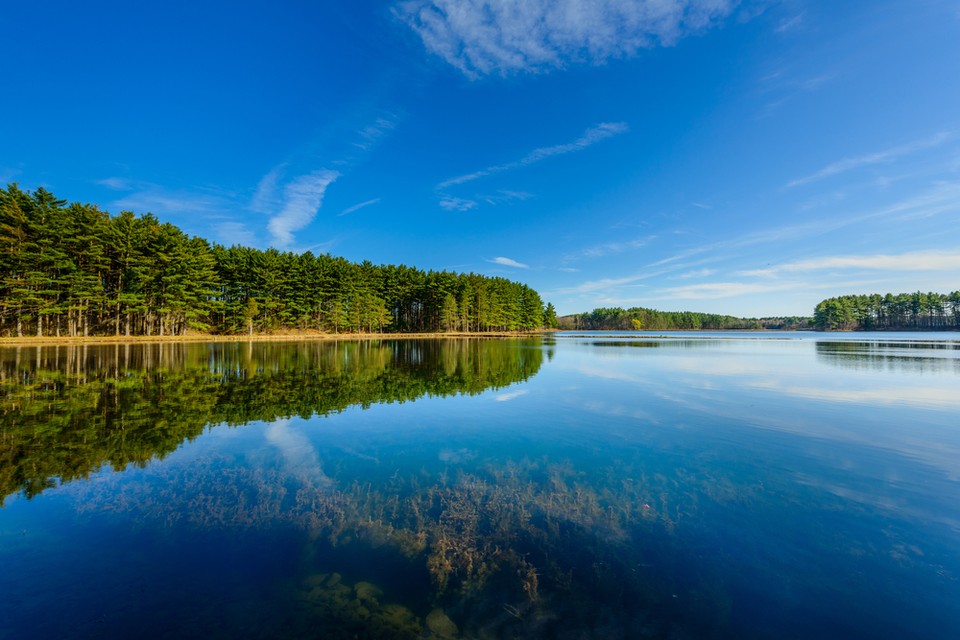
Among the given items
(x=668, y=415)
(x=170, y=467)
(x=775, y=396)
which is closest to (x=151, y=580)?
(x=170, y=467)

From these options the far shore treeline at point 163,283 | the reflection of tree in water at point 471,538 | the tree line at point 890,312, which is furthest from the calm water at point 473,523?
the tree line at point 890,312

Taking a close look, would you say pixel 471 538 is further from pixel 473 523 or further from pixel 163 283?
pixel 163 283

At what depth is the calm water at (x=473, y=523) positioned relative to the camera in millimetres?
3785

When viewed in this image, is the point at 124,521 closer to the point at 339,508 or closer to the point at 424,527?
the point at 339,508

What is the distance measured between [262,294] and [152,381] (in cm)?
5460

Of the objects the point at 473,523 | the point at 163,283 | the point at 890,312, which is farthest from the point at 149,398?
the point at 890,312

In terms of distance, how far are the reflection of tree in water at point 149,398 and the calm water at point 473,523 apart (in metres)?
0.12

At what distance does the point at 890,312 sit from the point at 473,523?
23041cm

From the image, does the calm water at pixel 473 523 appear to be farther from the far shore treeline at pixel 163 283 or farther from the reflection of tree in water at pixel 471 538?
the far shore treeline at pixel 163 283

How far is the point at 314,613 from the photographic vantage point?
3.75 meters

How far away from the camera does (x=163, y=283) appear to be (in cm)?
5141

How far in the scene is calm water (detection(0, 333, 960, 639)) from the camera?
12.4ft

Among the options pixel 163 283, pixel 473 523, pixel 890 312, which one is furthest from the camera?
pixel 890 312

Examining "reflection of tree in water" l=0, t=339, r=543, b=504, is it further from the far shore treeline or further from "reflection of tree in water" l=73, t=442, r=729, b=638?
the far shore treeline
